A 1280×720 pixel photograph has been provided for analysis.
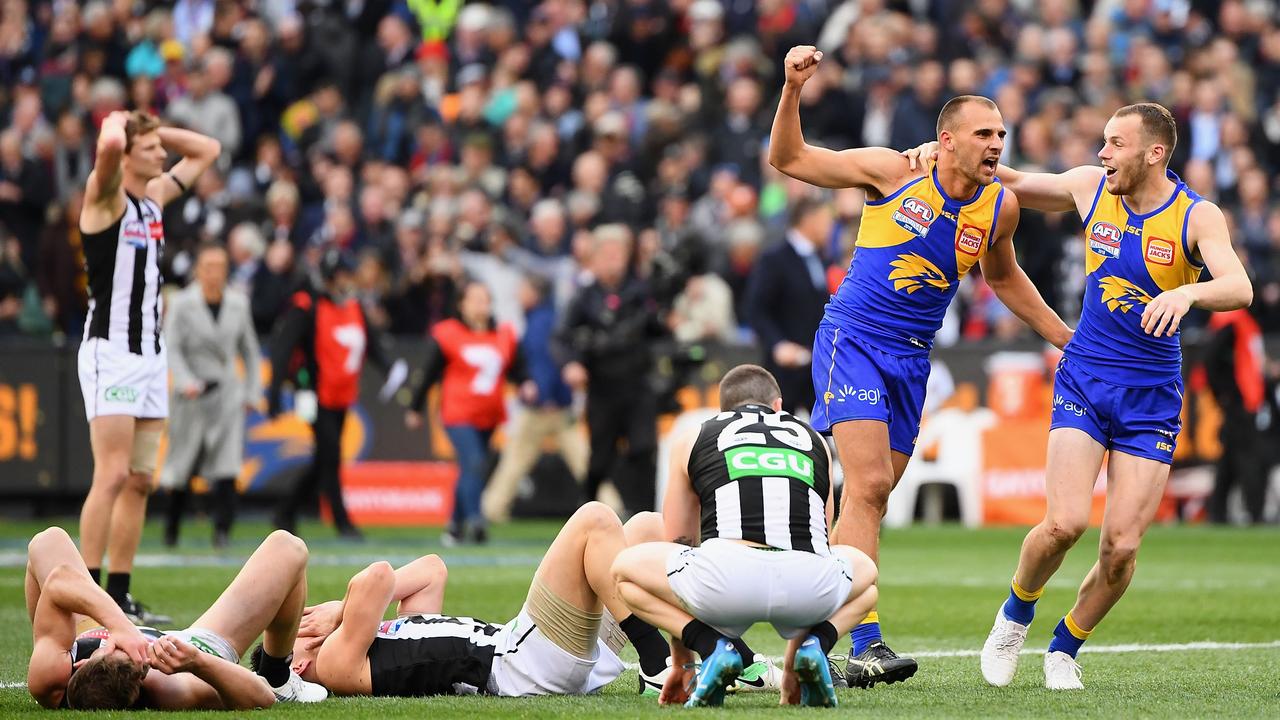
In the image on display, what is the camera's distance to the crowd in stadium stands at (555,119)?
2008 centimetres

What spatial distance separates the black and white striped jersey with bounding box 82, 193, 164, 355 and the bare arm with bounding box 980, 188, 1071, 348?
466 cm

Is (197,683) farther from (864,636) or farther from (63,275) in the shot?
(63,275)

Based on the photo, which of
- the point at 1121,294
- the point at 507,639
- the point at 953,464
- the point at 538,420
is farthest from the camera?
the point at 953,464

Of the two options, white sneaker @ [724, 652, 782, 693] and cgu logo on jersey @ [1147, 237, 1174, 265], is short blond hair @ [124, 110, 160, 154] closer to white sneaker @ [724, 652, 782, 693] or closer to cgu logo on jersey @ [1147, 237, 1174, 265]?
white sneaker @ [724, 652, 782, 693]

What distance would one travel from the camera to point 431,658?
7.39 m

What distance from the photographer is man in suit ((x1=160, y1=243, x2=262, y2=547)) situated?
16.0 meters

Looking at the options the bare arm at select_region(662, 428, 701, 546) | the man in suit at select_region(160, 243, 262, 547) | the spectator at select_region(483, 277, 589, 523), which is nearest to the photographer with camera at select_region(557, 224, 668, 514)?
the spectator at select_region(483, 277, 589, 523)

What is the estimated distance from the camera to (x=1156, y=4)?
78.2ft

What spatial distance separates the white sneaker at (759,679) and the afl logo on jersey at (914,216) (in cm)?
206

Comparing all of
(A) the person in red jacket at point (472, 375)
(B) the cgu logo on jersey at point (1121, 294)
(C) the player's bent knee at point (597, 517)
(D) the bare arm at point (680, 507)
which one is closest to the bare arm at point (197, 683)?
(C) the player's bent knee at point (597, 517)

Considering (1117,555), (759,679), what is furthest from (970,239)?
(759,679)

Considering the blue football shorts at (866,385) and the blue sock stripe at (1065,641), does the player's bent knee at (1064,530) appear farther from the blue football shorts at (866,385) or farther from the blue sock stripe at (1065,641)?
the blue football shorts at (866,385)

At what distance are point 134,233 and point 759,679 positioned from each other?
4705 mm

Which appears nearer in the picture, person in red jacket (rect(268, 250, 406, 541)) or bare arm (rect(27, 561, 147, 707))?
bare arm (rect(27, 561, 147, 707))
